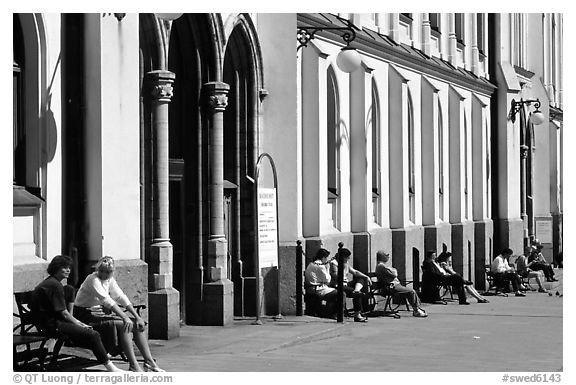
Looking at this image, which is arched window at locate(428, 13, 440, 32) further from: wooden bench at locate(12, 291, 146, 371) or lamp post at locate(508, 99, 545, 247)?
wooden bench at locate(12, 291, 146, 371)

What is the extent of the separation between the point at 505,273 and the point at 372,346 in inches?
586

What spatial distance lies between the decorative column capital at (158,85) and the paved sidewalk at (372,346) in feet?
10.4

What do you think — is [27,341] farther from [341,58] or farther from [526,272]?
[526,272]

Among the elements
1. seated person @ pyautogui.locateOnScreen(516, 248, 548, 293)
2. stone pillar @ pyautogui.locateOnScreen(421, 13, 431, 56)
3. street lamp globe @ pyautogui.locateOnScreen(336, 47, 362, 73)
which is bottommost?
seated person @ pyautogui.locateOnScreen(516, 248, 548, 293)

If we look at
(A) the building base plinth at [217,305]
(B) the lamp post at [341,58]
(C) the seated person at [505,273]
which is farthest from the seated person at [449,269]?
(A) the building base plinth at [217,305]

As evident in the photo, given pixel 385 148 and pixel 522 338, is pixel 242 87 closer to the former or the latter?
pixel 522 338

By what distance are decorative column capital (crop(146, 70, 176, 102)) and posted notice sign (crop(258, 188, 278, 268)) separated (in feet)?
8.24

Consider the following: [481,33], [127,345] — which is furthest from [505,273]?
[127,345]

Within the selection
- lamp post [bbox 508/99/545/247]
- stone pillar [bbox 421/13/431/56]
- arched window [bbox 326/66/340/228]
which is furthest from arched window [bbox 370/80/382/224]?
lamp post [bbox 508/99/545/247]

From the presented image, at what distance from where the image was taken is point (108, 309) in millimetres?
13953

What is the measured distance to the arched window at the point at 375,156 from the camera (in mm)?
28719

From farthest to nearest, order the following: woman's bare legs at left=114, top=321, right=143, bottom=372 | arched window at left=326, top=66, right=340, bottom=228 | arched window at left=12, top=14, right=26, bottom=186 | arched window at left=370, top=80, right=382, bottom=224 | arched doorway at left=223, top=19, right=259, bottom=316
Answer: arched window at left=370, top=80, right=382, bottom=224, arched window at left=326, top=66, right=340, bottom=228, arched doorway at left=223, top=19, right=259, bottom=316, arched window at left=12, top=14, right=26, bottom=186, woman's bare legs at left=114, top=321, right=143, bottom=372

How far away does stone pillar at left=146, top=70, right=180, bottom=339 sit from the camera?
17.3 meters

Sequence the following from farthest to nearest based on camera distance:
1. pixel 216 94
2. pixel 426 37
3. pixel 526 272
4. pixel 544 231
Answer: pixel 544 231 < pixel 526 272 < pixel 426 37 < pixel 216 94
